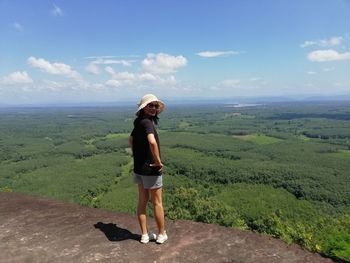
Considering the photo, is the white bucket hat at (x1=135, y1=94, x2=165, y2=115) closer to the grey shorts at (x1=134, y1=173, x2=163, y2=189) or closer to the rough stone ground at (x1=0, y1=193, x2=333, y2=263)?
the grey shorts at (x1=134, y1=173, x2=163, y2=189)

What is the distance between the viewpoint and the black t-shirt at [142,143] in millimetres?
7578

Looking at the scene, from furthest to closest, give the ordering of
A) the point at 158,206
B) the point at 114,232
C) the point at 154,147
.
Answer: the point at 114,232, the point at 158,206, the point at 154,147

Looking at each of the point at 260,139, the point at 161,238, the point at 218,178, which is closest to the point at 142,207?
the point at 161,238

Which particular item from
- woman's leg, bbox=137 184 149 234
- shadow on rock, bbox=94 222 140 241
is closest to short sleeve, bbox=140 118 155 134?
woman's leg, bbox=137 184 149 234

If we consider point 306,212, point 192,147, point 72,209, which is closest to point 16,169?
point 192,147

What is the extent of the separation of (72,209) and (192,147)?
11887 centimetres

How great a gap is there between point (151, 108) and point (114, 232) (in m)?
3.41

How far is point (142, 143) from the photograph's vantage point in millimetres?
7684

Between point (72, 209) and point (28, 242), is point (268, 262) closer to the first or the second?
point (28, 242)

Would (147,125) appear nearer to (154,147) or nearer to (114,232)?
(154,147)

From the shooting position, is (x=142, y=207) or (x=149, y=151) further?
(x=142, y=207)

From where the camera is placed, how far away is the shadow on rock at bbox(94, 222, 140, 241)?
Result: 8484 mm

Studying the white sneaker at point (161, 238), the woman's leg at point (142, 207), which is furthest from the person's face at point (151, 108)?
the white sneaker at point (161, 238)

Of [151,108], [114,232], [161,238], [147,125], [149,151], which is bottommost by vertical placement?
[114,232]
